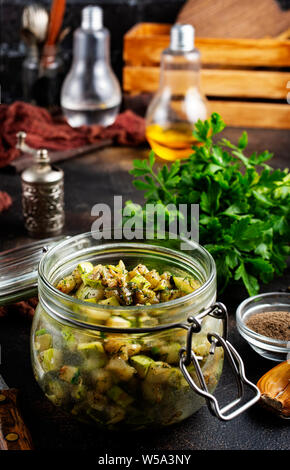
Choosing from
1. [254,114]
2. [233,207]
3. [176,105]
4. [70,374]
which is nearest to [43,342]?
[70,374]

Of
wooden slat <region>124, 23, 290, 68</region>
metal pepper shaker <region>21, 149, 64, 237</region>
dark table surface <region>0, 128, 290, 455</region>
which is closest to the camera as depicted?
dark table surface <region>0, 128, 290, 455</region>

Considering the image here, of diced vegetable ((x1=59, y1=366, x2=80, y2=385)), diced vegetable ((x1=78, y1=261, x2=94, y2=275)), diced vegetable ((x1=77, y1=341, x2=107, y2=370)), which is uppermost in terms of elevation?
diced vegetable ((x1=78, y1=261, x2=94, y2=275))

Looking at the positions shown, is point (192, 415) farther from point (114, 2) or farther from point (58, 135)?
point (114, 2)

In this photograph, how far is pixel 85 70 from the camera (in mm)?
1966

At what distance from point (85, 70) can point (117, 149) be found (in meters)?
0.30

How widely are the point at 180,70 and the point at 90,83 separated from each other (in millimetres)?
355

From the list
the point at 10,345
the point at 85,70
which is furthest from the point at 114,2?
the point at 10,345

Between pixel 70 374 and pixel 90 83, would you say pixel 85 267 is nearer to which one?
pixel 70 374

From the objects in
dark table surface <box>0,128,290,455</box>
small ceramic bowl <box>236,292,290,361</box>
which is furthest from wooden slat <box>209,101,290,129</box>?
small ceramic bowl <box>236,292,290,361</box>

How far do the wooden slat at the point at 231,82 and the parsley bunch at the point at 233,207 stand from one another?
898 mm

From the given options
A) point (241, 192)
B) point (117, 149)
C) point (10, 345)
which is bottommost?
point (117, 149)

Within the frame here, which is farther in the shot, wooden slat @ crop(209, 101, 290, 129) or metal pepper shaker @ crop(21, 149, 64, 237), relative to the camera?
wooden slat @ crop(209, 101, 290, 129)

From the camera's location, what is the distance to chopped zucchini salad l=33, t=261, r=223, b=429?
2.28ft

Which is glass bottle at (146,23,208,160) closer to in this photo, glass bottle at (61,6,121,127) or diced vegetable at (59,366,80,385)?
glass bottle at (61,6,121,127)
